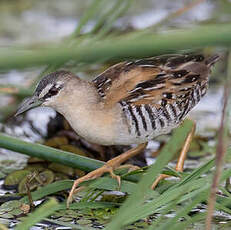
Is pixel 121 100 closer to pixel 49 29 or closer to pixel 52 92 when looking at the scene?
pixel 52 92

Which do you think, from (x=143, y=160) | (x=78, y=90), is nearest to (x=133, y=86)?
(x=78, y=90)

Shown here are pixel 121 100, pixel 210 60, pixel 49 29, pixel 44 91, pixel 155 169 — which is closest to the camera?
pixel 155 169

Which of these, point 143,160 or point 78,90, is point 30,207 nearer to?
point 78,90

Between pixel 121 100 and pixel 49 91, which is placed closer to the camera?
pixel 49 91

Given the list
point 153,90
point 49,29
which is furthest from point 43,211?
point 49,29

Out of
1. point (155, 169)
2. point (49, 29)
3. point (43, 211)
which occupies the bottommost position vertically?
point (43, 211)

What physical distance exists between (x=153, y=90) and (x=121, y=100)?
168mm

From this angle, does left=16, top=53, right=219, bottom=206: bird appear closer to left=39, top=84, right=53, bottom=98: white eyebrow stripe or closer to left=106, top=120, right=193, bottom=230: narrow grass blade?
left=39, top=84, right=53, bottom=98: white eyebrow stripe

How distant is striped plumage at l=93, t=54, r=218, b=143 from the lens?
3.06m

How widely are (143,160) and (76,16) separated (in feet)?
8.36

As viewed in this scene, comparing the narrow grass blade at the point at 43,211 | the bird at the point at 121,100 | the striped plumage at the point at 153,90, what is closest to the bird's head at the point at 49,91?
the bird at the point at 121,100

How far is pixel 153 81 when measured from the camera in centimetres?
320

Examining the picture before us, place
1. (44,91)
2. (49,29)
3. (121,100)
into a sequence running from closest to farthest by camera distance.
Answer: (44,91) < (121,100) < (49,29)

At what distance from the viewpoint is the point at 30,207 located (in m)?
3.11
